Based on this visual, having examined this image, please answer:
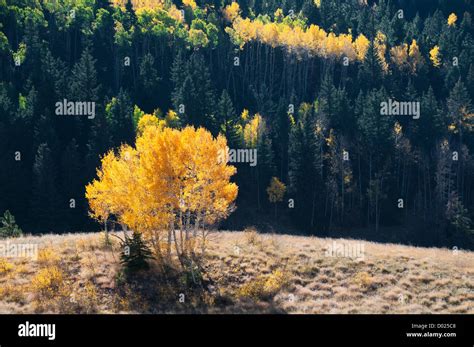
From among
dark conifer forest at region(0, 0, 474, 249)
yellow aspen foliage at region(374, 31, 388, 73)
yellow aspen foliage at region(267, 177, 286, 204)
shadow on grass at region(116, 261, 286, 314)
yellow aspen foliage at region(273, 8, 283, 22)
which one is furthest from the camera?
yellow aspen foliage at region(273, 8, 283, 22)

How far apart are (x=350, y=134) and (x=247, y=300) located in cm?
5617

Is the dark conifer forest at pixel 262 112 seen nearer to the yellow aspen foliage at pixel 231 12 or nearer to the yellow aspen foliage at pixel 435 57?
the yellow aspen foliage at pixel 435 57

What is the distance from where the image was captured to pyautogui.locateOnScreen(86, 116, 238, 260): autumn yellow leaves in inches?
1233

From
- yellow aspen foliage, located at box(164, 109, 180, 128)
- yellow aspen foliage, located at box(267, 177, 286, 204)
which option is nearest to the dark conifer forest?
yellow aspen foliage, located at box(267, 177, 286, 204)

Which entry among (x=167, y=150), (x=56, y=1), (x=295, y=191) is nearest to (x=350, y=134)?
(x=295, y=191)

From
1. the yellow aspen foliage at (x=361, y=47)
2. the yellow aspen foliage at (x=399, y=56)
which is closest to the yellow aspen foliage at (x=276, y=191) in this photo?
the yellow aspen foliage at (x=361, y=47)

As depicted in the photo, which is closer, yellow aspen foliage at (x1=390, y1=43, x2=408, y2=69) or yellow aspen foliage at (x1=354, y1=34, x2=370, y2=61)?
yellow aspen foliage at (x1=390, y1=43, x2=408, y2=69)

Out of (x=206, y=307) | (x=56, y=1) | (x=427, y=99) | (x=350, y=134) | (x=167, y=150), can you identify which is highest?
(x=56, y=1)

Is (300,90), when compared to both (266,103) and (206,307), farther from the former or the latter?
(206,307)

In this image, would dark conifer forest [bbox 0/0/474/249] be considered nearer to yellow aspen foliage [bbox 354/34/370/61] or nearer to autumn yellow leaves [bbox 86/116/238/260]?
yellow aspen foliage [bbox 354/34/370/61]

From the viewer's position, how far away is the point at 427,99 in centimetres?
8706

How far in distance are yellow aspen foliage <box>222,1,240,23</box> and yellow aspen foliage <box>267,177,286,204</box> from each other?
71.0m

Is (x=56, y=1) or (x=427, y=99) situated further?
(x=56, y=1)

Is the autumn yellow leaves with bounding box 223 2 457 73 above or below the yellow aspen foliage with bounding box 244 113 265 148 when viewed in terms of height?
above
